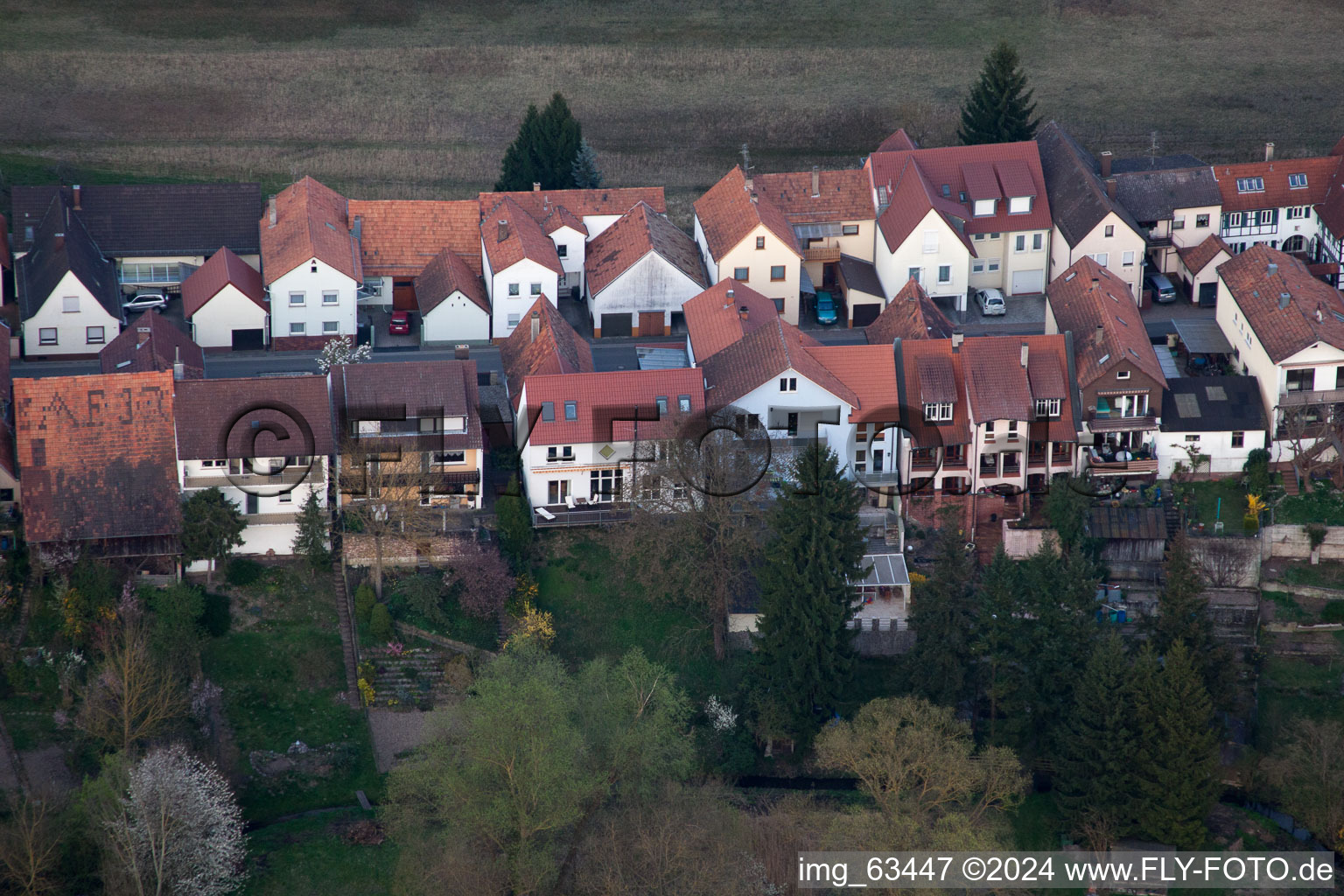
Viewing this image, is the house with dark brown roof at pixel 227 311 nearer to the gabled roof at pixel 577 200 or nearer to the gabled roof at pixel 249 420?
the gabled roof at pixel 249 420

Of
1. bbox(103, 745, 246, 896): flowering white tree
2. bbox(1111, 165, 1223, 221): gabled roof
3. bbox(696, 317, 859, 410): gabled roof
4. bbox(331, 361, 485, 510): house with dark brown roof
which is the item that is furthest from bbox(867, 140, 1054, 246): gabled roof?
bbox(103, 745, 246, 896): flowering white tree

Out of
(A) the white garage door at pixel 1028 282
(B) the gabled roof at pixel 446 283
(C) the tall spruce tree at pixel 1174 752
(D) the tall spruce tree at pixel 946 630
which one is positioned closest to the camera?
(C) the tall spruce tree at pixel 1174 752

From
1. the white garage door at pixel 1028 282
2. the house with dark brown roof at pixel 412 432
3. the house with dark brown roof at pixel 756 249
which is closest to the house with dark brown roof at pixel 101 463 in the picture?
the house with dark brown roof at pixel 412 432

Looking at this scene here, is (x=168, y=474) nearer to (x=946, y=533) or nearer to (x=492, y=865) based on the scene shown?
(x=492, y=865)

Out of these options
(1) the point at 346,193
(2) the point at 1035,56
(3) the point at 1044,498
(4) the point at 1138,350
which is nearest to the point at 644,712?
(3) the point at 1044,498

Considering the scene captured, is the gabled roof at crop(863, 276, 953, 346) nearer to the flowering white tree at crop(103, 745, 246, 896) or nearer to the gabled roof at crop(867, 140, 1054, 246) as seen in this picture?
the gabled roof at crop(867, 140, 1054, 246)

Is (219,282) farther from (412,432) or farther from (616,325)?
(616,325)
